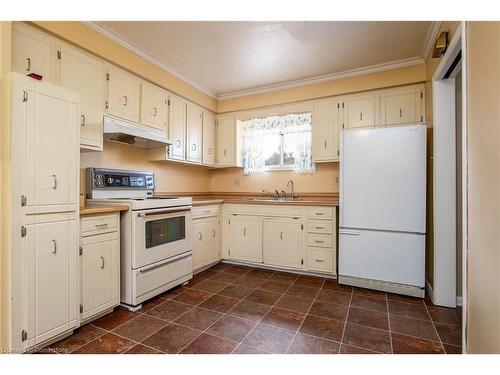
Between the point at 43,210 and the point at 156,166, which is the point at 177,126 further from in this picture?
the point at 43,210

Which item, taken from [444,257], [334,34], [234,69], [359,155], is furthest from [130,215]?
[444,257]

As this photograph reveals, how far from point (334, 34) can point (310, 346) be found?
2641mm

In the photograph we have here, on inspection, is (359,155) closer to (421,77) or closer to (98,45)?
(421,77)

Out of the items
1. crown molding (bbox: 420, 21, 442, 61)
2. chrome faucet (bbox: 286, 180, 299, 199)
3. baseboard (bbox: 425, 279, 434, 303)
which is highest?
crown molding (bbox: 420, 21, 442, 61)

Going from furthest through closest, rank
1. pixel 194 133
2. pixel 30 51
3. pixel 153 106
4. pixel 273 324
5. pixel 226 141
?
pixel 226 141 → pixel 194 133 → pixel 153 106 → pixel 273 324 → pixel 30 51

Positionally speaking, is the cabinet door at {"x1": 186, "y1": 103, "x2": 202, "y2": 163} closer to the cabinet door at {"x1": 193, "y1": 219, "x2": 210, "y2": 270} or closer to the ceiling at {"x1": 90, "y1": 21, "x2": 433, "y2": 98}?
the ceiling at {"x1": 90, "y1": 21, "x2": 433, "y2": 98}

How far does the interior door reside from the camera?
1.59m

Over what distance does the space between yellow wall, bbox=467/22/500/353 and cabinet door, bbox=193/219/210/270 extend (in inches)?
99.9

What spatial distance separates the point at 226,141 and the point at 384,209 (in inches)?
96.5

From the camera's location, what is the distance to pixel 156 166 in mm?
3287

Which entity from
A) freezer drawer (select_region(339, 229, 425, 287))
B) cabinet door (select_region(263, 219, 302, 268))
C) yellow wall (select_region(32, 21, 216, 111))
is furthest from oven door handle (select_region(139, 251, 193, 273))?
yellow wall (select_region(32, 21, 216, 111))

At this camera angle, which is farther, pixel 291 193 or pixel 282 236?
pixel 291 193

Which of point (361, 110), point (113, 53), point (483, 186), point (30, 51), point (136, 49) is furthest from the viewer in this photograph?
point (361, 110)

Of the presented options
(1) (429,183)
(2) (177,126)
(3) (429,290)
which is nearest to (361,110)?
(1) (429,183)
